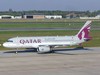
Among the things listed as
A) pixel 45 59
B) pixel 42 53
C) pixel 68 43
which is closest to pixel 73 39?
pixel 68 43

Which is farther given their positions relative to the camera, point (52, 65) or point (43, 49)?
point (43, 49)

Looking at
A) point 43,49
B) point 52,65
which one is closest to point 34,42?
point 43,49

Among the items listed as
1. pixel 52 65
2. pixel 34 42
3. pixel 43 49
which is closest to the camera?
pixel 52 65

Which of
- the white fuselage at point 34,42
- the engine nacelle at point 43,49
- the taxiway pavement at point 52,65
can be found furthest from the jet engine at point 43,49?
the taxiway pavement at point 52,65

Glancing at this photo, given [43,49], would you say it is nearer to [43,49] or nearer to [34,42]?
[43,49]

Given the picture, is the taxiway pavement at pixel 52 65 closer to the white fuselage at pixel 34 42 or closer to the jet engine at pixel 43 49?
the jet engine at pixel 43 49

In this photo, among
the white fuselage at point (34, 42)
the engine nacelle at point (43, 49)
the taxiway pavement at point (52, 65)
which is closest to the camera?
the taxiway pavement at point (52, 65)

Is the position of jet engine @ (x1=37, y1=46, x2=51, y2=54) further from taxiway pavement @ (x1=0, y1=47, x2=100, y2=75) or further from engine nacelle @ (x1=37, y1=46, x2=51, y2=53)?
taxiway pavement @ (x1=0, y1=47, x2=100, y2=75)

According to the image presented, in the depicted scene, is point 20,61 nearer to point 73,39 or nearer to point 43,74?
point 43,74

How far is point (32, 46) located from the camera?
55.9m

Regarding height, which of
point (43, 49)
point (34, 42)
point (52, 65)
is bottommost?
point (52, 65)

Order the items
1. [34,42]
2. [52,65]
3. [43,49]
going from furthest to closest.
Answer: [34,42], [43,49], [52,65]

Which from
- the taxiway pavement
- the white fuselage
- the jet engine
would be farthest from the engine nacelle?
the taxiway pavement

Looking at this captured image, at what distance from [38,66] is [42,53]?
13.8 metres
